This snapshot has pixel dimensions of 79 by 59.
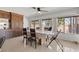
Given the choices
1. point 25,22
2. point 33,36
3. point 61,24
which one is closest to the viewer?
point 25,22

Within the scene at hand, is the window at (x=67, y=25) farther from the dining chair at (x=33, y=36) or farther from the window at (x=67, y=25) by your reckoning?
the dining chair at (x=33, y=36)

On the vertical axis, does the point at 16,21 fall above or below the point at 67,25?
above

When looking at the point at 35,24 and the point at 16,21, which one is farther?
the point at 16,21

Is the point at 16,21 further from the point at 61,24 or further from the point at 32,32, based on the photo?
the point at 61,24

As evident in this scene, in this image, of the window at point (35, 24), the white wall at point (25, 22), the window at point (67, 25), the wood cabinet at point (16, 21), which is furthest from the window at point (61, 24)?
the wood cabinet at point (16, 21)

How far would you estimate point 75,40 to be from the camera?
3.71 meters

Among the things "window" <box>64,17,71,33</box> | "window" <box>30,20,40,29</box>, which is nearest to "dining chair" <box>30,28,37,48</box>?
"window" <box>30,20,40,29</box>

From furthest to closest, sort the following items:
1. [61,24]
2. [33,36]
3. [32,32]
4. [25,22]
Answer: [33,36], [32,32], [61,24], [25,22]

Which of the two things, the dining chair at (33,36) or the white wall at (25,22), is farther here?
the dining chair at (33,36)

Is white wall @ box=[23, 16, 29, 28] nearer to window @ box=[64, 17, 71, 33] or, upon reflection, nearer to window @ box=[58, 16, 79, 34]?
window @ box=[58, 16, 79, 34]

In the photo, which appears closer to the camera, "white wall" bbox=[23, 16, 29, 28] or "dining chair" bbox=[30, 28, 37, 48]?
"white wall" bbox=[23, 16, 29, 28]

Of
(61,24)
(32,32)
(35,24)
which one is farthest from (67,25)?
(32,32)

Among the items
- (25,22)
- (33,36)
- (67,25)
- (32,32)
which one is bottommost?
(33,36)
